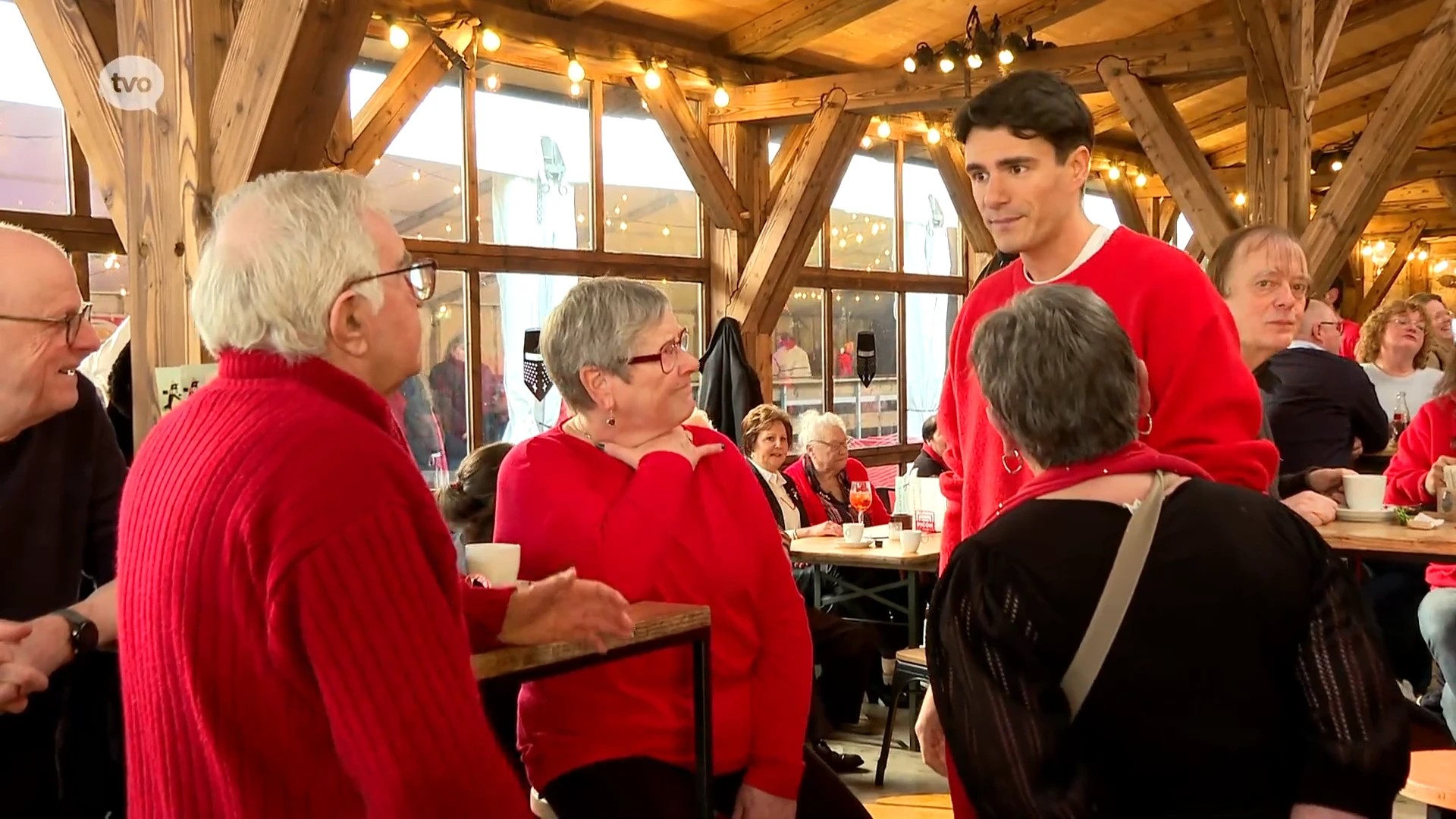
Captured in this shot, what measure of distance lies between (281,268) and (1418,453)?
3523 millimetres

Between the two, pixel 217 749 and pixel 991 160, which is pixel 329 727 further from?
pixel 991 160

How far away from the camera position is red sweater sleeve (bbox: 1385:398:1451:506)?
3.56 meters

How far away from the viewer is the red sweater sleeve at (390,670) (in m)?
1.17

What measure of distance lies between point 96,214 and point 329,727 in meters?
4.71

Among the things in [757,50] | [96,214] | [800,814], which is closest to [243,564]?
[800,814]

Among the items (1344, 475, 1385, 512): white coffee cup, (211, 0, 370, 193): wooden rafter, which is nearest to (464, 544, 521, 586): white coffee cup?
(211, 0, 370, 193): wooden rafter

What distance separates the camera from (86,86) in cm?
316

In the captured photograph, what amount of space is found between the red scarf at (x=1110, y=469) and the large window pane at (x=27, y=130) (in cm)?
489

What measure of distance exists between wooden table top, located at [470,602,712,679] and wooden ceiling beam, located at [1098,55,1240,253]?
5166 millimetres

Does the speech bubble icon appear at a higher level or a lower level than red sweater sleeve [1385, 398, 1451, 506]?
higher

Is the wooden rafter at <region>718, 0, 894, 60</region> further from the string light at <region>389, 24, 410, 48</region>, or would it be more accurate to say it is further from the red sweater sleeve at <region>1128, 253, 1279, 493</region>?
the red sweater sleeve at <region>1128, 253, 1279, 493</region>

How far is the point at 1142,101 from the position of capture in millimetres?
6422

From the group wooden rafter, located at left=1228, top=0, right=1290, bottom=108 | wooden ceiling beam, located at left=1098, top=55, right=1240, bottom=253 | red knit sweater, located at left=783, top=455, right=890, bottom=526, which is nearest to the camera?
red knit sweater, located at left=783, top=455, right=890, bottom=526

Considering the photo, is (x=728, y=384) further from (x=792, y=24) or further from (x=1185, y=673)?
(x=1185, y=673)
